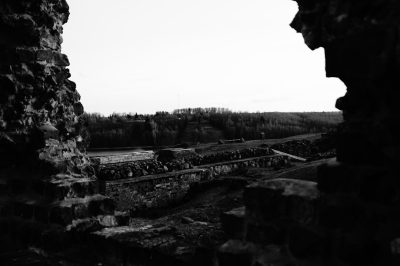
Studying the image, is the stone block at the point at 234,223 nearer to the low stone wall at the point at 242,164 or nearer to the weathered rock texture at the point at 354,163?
the weathered rock texture at the point at 354,163

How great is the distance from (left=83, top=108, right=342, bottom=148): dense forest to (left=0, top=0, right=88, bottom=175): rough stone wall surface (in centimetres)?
2396

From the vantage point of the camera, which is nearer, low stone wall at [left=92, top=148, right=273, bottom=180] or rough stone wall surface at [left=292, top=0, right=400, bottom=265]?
rough stone wall surface at [left=292, top=0, right=400, bottom=265]

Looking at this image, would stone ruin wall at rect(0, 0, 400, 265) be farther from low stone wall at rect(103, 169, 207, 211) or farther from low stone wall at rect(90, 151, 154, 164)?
low stone wall at rect(90, 151, 154, 164)

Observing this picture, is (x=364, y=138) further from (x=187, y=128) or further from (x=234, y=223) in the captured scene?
(x=187, y=128)

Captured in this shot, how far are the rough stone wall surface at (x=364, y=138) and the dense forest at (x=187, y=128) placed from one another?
1065 inches

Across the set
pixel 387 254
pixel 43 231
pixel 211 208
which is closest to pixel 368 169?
pixel 387 254

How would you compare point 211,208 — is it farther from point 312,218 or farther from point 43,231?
point 312,218

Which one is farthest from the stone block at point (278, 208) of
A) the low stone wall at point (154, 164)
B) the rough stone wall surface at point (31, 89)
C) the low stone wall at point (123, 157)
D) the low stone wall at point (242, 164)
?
the low stone wall at point (123, 157)

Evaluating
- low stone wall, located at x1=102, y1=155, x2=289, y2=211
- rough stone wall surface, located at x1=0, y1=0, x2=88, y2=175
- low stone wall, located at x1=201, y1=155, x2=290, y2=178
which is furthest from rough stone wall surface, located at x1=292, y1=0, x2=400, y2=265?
low stone wall, located at x1=201, y1=155, x2=290, y2=178

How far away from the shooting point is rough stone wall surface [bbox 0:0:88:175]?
5012 millimetres

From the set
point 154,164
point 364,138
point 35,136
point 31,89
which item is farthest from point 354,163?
point 154,164

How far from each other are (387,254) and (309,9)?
1.51m

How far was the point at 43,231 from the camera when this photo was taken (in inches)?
179

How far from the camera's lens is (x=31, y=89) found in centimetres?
507
